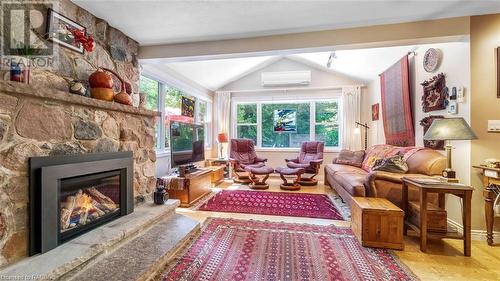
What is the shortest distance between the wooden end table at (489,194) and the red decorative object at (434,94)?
0.92 metres

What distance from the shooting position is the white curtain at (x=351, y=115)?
529 cm

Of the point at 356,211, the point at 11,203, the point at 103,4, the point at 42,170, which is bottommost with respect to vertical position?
the point at 356,211

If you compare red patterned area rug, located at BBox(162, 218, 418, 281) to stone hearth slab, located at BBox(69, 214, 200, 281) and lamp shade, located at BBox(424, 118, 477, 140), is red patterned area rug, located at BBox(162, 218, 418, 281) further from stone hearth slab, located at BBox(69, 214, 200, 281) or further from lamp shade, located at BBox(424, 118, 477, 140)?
lamp shade, located at BBox(424, 118, 477, 140)

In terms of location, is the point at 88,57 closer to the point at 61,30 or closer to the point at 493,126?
the point at 61,30

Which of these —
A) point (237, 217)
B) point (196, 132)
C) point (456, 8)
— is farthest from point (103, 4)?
point (456, 8)

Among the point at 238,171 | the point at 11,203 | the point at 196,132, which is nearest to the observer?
the point at 11,203

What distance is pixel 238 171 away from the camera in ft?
15.8

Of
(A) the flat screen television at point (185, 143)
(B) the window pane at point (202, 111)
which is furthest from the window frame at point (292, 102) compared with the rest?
(A) the flat screen television at point (185, 143)

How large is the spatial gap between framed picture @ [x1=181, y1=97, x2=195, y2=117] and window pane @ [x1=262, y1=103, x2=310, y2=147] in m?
1.90

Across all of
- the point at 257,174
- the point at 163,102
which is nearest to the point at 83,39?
the point at 163,102

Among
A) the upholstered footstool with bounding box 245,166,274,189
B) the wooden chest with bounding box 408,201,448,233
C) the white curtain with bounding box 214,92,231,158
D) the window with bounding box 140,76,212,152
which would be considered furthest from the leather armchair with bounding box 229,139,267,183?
the wooden chest with bounding box 408,201,448,233

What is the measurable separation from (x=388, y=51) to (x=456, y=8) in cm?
158

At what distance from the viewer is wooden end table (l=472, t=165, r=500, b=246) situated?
206 centimetres

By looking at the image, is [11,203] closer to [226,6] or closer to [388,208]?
[226,6]
